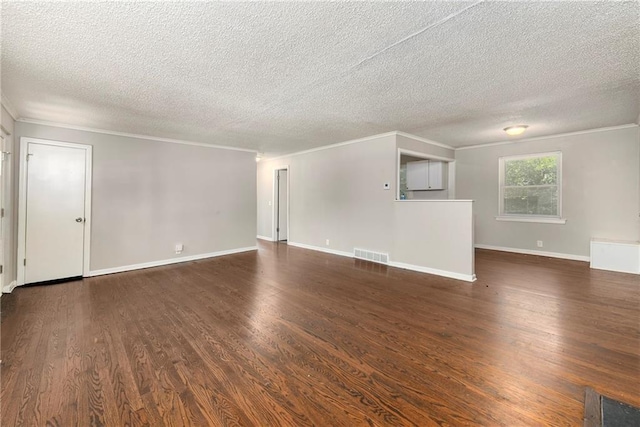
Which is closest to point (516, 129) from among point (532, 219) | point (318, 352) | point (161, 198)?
point (532, 219)

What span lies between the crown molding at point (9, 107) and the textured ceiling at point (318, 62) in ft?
0.24

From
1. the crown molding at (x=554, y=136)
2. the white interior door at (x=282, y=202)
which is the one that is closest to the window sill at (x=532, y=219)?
the crown molding at (x=554, y=136)

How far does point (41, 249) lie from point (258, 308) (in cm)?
353

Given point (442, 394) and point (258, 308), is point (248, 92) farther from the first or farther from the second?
point (442, 394)

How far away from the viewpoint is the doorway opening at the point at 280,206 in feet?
25.3

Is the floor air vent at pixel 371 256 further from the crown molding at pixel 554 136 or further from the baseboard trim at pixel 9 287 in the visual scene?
the baseboard trim at pixel 9 287

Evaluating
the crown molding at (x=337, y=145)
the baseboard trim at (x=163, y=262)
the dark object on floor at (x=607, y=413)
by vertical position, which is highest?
the crown molding at (x=337, y=145)

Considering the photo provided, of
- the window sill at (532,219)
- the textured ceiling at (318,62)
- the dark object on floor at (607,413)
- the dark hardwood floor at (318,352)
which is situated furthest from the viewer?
the window sill at (532,219)

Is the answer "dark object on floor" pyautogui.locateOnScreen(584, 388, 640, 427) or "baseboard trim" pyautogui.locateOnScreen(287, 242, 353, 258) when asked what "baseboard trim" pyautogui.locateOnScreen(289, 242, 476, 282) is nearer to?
"baseboard trim" pyautogui.locateOnScreen(287, 242, 353, 258)

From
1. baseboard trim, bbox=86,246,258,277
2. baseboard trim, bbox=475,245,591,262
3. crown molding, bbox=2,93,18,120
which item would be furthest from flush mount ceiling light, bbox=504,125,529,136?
crown molding, bbox=2,93,18,120

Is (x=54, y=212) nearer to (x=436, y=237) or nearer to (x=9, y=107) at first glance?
(x=9, y=107)

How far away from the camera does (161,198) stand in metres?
5.09

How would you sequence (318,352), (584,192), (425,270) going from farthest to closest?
(584,192) < (425,270) < (318,352)

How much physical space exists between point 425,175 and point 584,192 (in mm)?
2939
